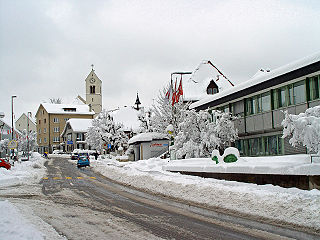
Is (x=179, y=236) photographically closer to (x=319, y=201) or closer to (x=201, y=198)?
(x=319, y=201)

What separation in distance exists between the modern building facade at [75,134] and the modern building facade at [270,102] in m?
76.1

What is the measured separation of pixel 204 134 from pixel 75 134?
265 feet

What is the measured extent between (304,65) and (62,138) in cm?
10230

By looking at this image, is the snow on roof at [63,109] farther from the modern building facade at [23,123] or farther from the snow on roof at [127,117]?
the modern building facade at [23,123]

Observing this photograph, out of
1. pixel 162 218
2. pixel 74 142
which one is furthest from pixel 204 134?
pixel 74 142

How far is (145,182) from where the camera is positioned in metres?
21.1

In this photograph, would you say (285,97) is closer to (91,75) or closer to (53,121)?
(53,121)

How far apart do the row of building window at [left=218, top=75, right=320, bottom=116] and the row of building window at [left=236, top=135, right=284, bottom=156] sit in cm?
207

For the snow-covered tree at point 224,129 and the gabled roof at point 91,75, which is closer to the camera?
the snow-covered tree at point 224,129

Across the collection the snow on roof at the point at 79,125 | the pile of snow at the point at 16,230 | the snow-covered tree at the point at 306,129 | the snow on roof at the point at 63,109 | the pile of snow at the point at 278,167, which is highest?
the snow on roof at the point at 63,109

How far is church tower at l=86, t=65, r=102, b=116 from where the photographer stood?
13462cm

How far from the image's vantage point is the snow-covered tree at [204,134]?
2752cm

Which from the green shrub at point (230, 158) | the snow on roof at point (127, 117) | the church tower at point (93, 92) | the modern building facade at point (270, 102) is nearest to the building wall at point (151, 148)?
the modern building facade at point (270, 102)

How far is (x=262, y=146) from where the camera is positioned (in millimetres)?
27125
